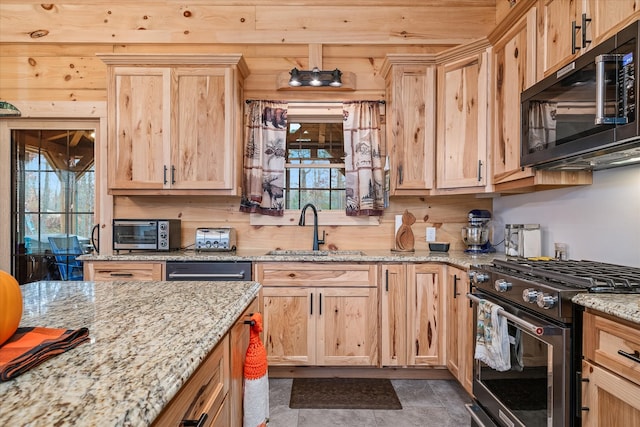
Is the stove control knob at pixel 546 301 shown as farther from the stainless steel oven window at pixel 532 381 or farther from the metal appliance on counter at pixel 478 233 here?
the metal appliance on counter at pixel 478 233

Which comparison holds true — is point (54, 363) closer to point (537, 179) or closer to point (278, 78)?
point (537, 179)

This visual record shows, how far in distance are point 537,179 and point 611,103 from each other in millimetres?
695

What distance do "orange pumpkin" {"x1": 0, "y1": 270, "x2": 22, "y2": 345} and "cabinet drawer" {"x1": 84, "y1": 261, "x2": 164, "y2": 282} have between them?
2001mm

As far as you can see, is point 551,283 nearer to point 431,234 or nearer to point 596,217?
point 596,217

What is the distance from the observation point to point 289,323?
2.63 metres

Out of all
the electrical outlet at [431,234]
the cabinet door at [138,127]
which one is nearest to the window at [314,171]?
the electrical outlet at [431,234]

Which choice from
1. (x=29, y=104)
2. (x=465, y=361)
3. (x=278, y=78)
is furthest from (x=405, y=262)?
(x=29, y=104)

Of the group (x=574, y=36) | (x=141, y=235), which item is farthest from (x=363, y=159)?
(x=141, y=235)

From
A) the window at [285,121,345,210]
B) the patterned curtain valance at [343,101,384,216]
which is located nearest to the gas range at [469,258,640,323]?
the patterned curtain valance at [343,101,384,216]

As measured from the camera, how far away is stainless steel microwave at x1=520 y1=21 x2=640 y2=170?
1367mm

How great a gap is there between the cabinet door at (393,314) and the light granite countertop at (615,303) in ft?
4.48

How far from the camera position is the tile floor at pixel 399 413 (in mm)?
2137

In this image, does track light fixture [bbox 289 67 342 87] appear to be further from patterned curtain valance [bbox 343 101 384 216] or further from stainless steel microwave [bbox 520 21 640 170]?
stainless steel microwave [bbox 520 21 640 170]

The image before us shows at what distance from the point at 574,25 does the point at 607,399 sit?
159 centimetres
